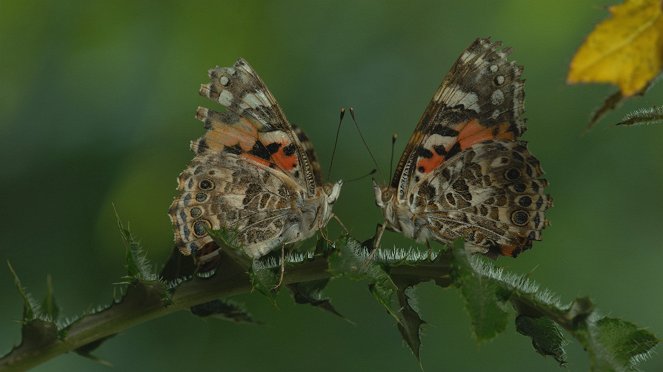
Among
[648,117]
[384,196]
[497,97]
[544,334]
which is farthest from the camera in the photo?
[384,196]

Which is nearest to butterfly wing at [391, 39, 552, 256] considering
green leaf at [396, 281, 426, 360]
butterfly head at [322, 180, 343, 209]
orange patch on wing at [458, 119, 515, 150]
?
orange patch on wing at [458, 119, 515, 150]

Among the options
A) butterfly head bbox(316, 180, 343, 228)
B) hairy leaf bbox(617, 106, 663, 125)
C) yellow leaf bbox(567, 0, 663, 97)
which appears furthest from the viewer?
butterfly head bbox(316, 180, 343, 228)

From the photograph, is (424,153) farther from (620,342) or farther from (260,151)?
(620,342)

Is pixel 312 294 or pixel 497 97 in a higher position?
pixel 497 97

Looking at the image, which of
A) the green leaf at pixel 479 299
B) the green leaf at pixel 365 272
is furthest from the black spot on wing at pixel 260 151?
the green leaf at pixel 479 299

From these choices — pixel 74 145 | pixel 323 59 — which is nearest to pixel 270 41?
pixel 323 59

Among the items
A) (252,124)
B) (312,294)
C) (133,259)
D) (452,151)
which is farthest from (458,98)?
(133,259)

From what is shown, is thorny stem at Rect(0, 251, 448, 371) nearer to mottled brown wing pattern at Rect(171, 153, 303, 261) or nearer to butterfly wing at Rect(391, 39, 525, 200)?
mottled brown wing pattern at Rect(171, 153, 303, 261)
